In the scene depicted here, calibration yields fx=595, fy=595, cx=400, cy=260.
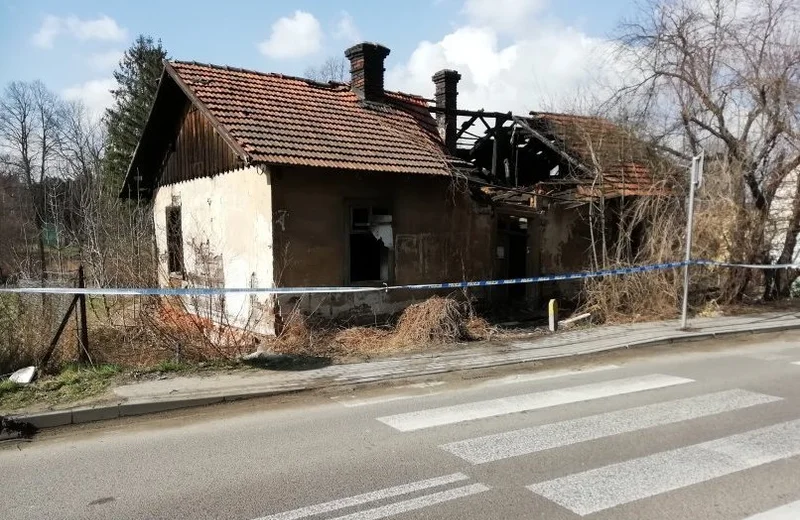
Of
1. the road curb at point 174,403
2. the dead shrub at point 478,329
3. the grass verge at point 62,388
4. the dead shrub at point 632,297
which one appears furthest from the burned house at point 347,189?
the road curb at point 174,403

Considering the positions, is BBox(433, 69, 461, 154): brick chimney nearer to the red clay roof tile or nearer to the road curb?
the red clay roof tile

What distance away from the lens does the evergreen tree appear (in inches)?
1193

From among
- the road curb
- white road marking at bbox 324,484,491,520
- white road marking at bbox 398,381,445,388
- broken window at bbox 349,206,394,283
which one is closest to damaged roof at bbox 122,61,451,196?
broken window at bbox 349,206,394,283

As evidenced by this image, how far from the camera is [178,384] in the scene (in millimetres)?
7461

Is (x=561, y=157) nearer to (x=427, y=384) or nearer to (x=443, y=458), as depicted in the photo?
(x=427, y=384)

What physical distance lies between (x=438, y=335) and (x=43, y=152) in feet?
168

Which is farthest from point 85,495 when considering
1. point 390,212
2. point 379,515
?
point 390,212

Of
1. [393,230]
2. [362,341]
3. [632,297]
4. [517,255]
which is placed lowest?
[362,341]

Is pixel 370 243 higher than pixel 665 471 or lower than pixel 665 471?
higher

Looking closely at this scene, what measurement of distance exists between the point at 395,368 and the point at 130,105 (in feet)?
93.2

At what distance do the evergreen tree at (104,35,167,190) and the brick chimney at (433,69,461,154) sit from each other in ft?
60.8

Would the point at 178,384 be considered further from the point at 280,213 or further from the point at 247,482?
the point at 280,213

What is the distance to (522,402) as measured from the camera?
6902 millimetres

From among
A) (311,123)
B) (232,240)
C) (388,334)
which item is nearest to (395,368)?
(388,334)
